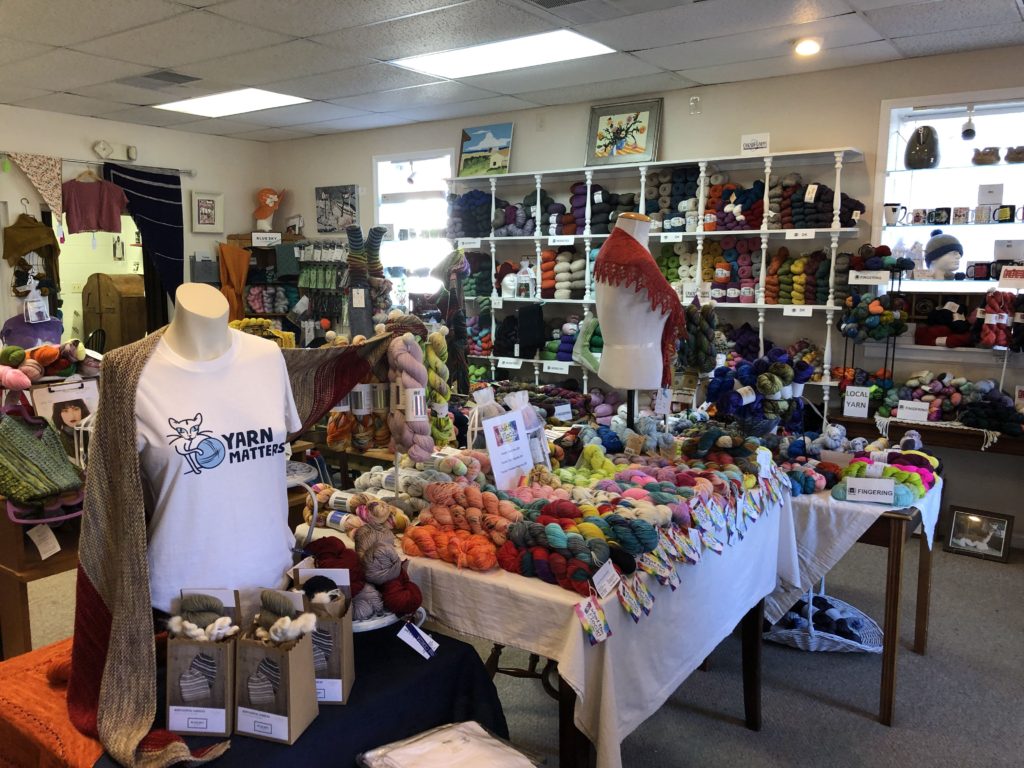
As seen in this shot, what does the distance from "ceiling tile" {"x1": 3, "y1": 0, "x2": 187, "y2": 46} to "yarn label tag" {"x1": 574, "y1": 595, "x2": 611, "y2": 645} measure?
3224 millimetres

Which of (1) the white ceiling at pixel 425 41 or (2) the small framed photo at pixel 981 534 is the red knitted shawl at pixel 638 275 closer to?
(1) the white ceiling at pixel 425 41

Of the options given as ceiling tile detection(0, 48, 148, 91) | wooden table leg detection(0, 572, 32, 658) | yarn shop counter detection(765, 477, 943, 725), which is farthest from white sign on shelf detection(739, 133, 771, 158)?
wooden table leg detection(0, 572, 32, 658)

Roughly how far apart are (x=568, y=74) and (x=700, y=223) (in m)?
1.23

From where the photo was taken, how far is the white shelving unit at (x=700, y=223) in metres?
4.63

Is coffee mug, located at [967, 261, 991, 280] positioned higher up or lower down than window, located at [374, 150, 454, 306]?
lower down

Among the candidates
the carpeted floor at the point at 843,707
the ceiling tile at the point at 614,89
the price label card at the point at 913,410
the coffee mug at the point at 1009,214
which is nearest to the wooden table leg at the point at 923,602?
the carpeted floor at the point at 843,707

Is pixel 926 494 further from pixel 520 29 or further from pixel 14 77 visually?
pixel 14 77

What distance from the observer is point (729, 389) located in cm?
262

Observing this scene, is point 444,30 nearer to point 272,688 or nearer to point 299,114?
point 299,114

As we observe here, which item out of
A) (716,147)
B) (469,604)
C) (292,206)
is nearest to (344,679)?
(469,604)

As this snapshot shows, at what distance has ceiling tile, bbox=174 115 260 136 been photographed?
250 inches

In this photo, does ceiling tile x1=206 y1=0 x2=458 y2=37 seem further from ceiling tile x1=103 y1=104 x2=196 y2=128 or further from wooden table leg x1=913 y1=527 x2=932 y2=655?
wooden table leg x1=913 y1=527 x2=932 y2=655

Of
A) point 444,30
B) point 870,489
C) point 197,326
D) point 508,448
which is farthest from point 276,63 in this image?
point 870,489

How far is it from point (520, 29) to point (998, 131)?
9.28 feet
